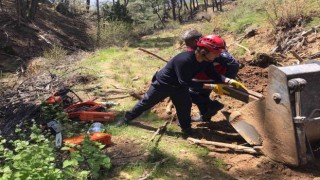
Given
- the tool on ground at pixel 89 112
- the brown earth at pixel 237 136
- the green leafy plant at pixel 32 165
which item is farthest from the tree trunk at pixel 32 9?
the green leafy plant at pixel 32 165

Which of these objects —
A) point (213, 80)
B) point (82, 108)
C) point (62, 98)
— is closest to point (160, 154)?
point (213, 80)

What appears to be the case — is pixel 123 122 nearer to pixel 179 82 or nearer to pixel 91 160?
pixel 179 82

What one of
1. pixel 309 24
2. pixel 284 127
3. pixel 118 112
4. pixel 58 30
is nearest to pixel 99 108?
pixel 118 112

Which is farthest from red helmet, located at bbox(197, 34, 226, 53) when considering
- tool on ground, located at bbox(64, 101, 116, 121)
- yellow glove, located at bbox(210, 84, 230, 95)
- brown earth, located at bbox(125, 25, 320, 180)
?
tool on ground, located at bbox(64, 101, 116, 121)

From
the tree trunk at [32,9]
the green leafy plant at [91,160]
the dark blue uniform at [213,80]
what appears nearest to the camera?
the green leafy plant at [91,160]

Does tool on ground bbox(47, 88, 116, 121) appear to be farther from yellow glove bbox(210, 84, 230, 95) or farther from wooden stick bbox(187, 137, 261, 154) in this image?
yellow glove bbox(210, 84, 230, 95)

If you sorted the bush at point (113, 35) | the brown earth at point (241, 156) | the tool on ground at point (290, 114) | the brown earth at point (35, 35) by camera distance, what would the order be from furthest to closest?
the bush at point (113, 35), the brown earth at point (35, 35), the brown earth at point (241, 156), the tool on ground at point (290, 114)

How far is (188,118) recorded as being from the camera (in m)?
5.23

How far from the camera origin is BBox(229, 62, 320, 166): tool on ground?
12.0ft

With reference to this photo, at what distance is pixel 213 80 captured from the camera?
497cm

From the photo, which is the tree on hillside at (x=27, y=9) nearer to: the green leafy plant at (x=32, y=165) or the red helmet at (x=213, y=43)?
the red helmet at (x=213, y=43)

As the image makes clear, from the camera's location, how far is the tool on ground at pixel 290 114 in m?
3.67

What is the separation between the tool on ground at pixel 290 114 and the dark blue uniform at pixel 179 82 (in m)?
0.87

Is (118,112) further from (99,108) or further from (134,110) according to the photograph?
(134,110)
